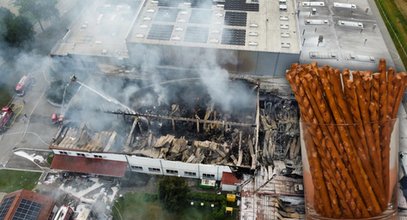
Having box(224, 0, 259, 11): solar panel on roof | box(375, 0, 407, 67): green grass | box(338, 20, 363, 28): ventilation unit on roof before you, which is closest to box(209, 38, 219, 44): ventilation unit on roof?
box(224, 0, 259, 11): solar panel on roof

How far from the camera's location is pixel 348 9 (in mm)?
47719

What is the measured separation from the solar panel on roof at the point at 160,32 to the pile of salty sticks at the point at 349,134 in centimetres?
2466

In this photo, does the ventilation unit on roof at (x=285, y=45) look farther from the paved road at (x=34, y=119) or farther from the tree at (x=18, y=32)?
the tree at (x=18, y=32)

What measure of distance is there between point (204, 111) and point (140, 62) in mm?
10311

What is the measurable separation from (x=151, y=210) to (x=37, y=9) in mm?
33806

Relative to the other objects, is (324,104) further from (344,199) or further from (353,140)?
(344,199)

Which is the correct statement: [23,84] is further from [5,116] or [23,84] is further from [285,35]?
[285,35]

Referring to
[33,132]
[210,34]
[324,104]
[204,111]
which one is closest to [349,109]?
[324,104]

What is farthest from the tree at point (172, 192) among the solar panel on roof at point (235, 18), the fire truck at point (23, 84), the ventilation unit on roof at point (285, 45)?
the fire truck at point (23, 84)

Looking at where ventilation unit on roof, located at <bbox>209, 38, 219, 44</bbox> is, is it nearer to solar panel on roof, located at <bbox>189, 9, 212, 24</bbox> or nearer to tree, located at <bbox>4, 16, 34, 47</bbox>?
solar panel on roof, located at <bbox>189, 9, 212, 24</bbox>

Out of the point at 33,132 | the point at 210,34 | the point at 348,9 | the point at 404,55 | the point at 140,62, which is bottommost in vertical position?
the point at 33,132

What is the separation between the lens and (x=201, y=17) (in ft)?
141

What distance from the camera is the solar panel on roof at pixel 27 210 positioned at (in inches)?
1086

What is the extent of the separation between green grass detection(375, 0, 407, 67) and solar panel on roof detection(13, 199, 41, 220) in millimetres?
47676
